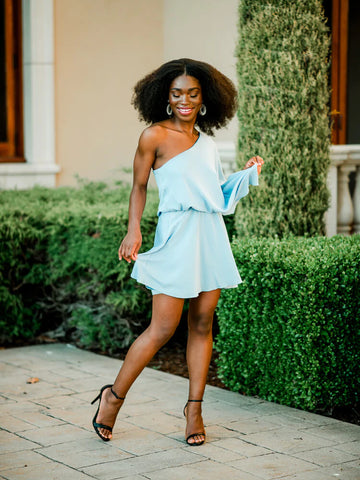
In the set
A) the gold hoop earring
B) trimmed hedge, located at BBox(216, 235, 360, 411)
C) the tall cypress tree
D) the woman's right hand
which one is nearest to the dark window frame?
the tall cypress tree

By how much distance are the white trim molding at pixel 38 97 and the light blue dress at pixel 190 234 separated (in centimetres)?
454

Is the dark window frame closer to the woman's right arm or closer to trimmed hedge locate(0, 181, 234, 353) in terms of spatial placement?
trimmed hedge locate(0, 181, 234, 353)

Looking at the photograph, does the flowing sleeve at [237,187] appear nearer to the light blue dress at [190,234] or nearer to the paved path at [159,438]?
the light blue dress at [190,234]

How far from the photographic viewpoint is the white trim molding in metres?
8.23

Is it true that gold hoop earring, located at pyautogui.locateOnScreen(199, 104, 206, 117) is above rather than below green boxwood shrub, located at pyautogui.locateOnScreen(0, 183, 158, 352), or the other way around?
above

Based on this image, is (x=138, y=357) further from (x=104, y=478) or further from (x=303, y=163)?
(x=303, y=163)

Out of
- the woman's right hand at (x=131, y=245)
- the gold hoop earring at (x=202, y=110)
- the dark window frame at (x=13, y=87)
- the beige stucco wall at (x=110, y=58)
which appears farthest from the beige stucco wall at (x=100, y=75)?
the woman's right hand at (x=131, y=245)

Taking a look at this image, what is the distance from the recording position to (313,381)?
4516mm

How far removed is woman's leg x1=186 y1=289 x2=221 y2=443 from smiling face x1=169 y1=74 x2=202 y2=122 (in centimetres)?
89

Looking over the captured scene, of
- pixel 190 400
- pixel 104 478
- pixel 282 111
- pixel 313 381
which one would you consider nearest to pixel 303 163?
pixel 282 111

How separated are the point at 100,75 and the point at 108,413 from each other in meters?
5.41

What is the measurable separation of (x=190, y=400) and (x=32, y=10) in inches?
216

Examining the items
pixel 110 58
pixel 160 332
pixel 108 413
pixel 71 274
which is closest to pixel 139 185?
pixel 160 332

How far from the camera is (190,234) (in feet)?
12.9
